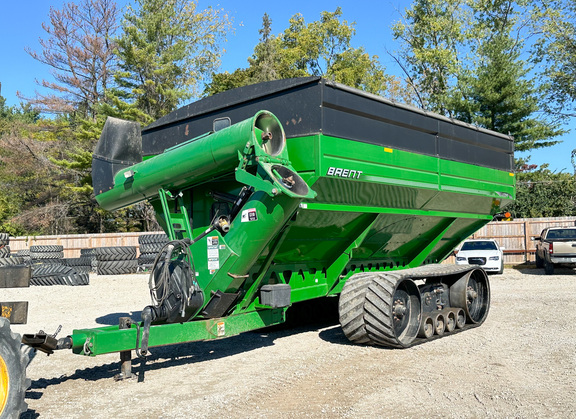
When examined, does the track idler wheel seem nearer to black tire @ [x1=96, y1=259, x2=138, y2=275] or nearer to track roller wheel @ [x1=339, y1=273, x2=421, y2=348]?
track roller wheel @ [x1=339, y1=273, x2=421, y2=348]

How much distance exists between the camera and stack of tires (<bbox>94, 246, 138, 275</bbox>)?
22502mm

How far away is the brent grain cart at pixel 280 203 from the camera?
5.99 m

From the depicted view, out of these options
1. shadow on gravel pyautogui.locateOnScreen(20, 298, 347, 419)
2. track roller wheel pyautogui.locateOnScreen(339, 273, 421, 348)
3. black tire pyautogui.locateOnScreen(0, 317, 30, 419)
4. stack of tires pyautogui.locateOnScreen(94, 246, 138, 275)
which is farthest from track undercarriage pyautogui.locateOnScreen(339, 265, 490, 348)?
stack of tires pyautogui.locateOnScreen(94, 246, 138, 275)

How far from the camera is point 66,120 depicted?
3825 centimetres

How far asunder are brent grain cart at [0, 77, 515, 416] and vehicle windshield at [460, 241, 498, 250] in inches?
478

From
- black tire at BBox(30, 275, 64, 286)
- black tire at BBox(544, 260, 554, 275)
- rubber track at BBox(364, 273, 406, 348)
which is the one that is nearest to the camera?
rubber track at BBox(364, 273, 406, 348)

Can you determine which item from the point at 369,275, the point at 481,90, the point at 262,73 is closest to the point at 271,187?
the point at 369,275

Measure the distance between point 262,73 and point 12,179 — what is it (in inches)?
700

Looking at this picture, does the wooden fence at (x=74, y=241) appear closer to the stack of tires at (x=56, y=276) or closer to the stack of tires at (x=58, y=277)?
the stack of tires at (x=56, y=276)

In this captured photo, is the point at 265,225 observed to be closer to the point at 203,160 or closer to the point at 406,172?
the point at 203,160

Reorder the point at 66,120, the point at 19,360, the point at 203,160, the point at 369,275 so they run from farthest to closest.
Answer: the point at 66,120, the point at 369,275, the point at 203,160, the point at 19,360

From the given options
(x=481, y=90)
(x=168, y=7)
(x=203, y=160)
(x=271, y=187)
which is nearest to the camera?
(x=271, y=187)

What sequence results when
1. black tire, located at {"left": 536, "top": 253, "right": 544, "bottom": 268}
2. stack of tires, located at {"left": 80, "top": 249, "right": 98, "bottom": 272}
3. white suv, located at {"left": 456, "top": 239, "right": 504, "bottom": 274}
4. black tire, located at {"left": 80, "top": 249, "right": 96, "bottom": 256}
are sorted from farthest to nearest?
black tire, located at {"left": 80, "top": 249, "right": 96, "bottom": 256} → stack of tires, located at {"left": 80, "top": 249, "right": 98, "bottom": 272} → black tire, located at {"left": 536, "top": 253, "right": 544, "bottom": 268} → white suv, located at {"left": 456, "top": 239, "right": 504, "bottom": 274}

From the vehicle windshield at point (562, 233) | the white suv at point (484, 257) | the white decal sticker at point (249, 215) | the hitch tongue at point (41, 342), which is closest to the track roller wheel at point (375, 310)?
the white decal sticker at point (249, 215)
